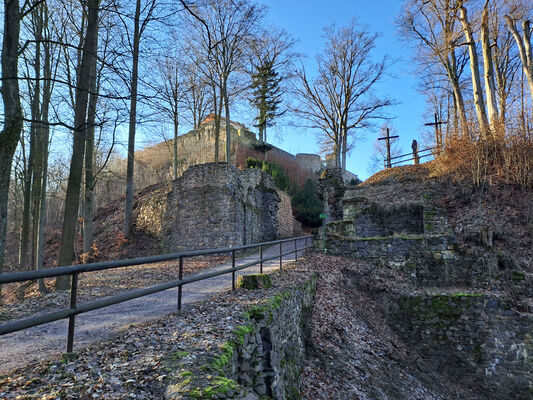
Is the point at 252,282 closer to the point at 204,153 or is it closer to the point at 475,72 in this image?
the point at 475,72

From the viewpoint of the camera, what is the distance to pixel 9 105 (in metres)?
6.14

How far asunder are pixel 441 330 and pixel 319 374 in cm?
462

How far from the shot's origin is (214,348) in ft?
11.0

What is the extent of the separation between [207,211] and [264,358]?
1049 centimetres

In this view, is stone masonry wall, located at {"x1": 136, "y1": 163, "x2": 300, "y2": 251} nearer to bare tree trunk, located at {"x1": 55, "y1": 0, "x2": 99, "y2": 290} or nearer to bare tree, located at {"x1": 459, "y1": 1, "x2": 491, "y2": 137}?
bare tree trunk, located at {"x1": 55, "y1": 0, "x2": 99, "y2": 290}

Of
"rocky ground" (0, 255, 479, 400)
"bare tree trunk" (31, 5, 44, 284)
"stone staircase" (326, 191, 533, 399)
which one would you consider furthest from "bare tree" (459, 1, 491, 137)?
"bare tree trunk" (31, 5, 44, 284)

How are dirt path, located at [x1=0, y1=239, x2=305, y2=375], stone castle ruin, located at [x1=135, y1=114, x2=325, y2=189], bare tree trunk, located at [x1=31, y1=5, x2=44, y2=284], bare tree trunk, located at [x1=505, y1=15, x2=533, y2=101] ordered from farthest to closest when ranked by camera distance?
stone castle ruin, located at [x1=135, y1=114, x2=325, y2=189]
bare tree trunk, located at [x1=505, y1=15, x2=533, y2=101]
bare tree trunk, located at [x1=31, y1=5, x2=44, y2=284]
dirt path, located at [x1=0, y1=239, x2=305, y2=375]

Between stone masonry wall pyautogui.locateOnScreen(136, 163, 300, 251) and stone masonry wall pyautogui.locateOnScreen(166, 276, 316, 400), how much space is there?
26.3 feet

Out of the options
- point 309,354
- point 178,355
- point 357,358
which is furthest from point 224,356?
point 357,358

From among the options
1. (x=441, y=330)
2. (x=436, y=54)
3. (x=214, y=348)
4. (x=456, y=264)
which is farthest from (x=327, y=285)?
(x=436, y=54)

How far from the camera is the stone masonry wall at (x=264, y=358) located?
104 inches

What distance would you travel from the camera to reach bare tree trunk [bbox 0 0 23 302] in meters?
5.99

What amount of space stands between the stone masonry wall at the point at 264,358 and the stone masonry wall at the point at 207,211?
802 centimetres

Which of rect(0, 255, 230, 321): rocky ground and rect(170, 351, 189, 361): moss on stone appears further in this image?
rect(0, 255, 230, 321): rocky ground
